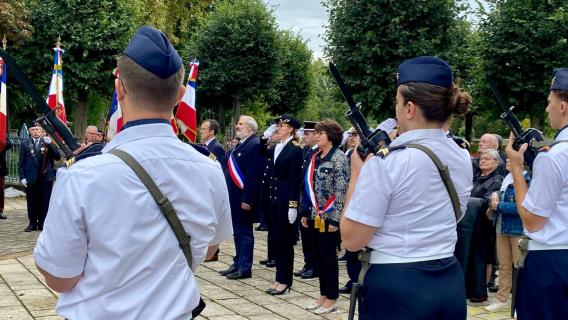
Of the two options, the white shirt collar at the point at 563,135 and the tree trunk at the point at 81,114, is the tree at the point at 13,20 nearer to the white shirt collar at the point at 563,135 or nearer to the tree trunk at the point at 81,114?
the tree trunk at the point at 81,114

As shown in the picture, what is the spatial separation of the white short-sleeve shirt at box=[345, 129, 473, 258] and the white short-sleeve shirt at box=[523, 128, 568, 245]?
0.97 meters

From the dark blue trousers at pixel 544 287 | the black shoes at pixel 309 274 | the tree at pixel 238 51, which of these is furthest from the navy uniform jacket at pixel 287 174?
the tree at pixel 238 51

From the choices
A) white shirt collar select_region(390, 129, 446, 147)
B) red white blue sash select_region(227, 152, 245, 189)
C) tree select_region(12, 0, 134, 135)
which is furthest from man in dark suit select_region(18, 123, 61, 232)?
white shirt collar select_region(390, 129, 446, 147)

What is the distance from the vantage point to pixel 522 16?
757 inches

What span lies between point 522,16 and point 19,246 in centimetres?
1615

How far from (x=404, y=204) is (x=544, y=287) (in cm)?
142

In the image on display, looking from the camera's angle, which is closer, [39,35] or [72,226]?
[72,226]

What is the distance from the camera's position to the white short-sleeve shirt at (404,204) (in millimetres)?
2709

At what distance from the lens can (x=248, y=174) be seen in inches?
329

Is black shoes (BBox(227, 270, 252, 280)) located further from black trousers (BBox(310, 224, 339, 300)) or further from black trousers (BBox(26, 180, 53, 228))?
black trousers (BBox(26, 180, 53, 228))

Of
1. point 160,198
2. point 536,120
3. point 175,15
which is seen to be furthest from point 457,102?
point 175,15

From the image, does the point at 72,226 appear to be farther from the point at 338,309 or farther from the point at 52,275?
the point at 338,309

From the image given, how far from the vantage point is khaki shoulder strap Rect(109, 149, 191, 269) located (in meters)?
2.03

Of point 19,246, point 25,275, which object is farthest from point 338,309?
point 19,246
